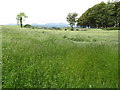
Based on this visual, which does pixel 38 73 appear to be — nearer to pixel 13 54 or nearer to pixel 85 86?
pixel 85 86

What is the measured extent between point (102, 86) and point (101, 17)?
71.5m

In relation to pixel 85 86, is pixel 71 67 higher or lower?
higher

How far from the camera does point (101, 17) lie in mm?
69125

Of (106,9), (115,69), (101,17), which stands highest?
(106,9)

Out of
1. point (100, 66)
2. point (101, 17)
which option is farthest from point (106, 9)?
point (100, 66)

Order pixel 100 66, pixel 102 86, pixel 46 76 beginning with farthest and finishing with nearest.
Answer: pixel 100 66
pixel 46 76
pixel 102 86

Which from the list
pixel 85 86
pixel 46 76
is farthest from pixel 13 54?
pixel 85 86

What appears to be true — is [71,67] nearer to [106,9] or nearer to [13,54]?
[13,54]

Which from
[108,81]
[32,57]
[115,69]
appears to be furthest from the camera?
[32,57]

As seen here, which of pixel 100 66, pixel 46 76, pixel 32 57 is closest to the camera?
pixel 46 76

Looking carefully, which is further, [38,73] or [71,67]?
[71,67]

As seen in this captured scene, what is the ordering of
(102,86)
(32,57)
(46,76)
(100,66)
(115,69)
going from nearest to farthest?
(102,86), (46,76), (115,69), (100,66), (32,57)

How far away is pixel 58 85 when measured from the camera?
4352 millimetres

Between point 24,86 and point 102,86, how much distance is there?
2.96 meters
